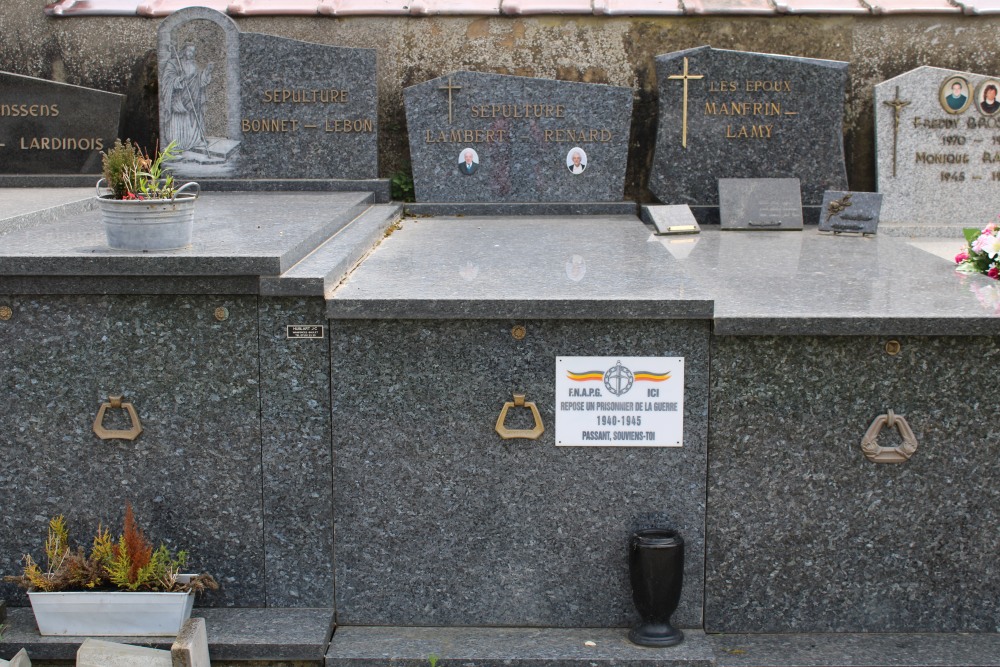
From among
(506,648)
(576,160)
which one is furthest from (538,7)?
(506,648)

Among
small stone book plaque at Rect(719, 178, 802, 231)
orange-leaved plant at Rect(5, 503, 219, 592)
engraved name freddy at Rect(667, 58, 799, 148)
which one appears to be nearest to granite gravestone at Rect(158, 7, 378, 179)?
engraved name freddy at Rect(667, 58, 799, 148)

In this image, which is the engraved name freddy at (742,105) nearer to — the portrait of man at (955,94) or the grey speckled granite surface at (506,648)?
the portrait of man at (955,94)

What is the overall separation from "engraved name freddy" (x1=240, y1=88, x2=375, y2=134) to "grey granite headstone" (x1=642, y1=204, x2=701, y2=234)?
1.75m

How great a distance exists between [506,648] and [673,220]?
3099mm

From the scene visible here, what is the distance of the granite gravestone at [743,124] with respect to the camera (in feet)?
21.6

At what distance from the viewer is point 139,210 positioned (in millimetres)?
3746

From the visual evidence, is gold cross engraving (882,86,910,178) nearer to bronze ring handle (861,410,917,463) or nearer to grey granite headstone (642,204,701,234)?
grey granite headstone (642,204,701,234)

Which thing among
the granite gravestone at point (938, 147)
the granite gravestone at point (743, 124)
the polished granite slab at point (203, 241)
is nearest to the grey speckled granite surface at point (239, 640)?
the polished granite slab at point (203, 241)

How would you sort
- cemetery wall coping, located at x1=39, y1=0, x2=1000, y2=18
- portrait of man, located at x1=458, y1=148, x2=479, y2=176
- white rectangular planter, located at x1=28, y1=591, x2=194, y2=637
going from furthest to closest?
cemetery wall coping, located at x1=39, y1=0, x2=1000, y2=18, portrait of man, located at x1=458, y1=148, x2=479, y2=176, white rectangular planter, located at x1=28, y1=591, x2=194, y2=637

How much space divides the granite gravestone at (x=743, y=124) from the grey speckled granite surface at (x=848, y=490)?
10.0ft

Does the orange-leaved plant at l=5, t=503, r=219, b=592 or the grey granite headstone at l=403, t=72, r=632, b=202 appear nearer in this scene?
the orange-leaved plant at l=5, t=503, r=219, b=592

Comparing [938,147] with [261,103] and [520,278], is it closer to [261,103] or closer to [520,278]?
[520,278]

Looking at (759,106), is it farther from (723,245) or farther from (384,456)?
(384,456)

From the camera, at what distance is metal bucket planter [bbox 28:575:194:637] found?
3.53m
